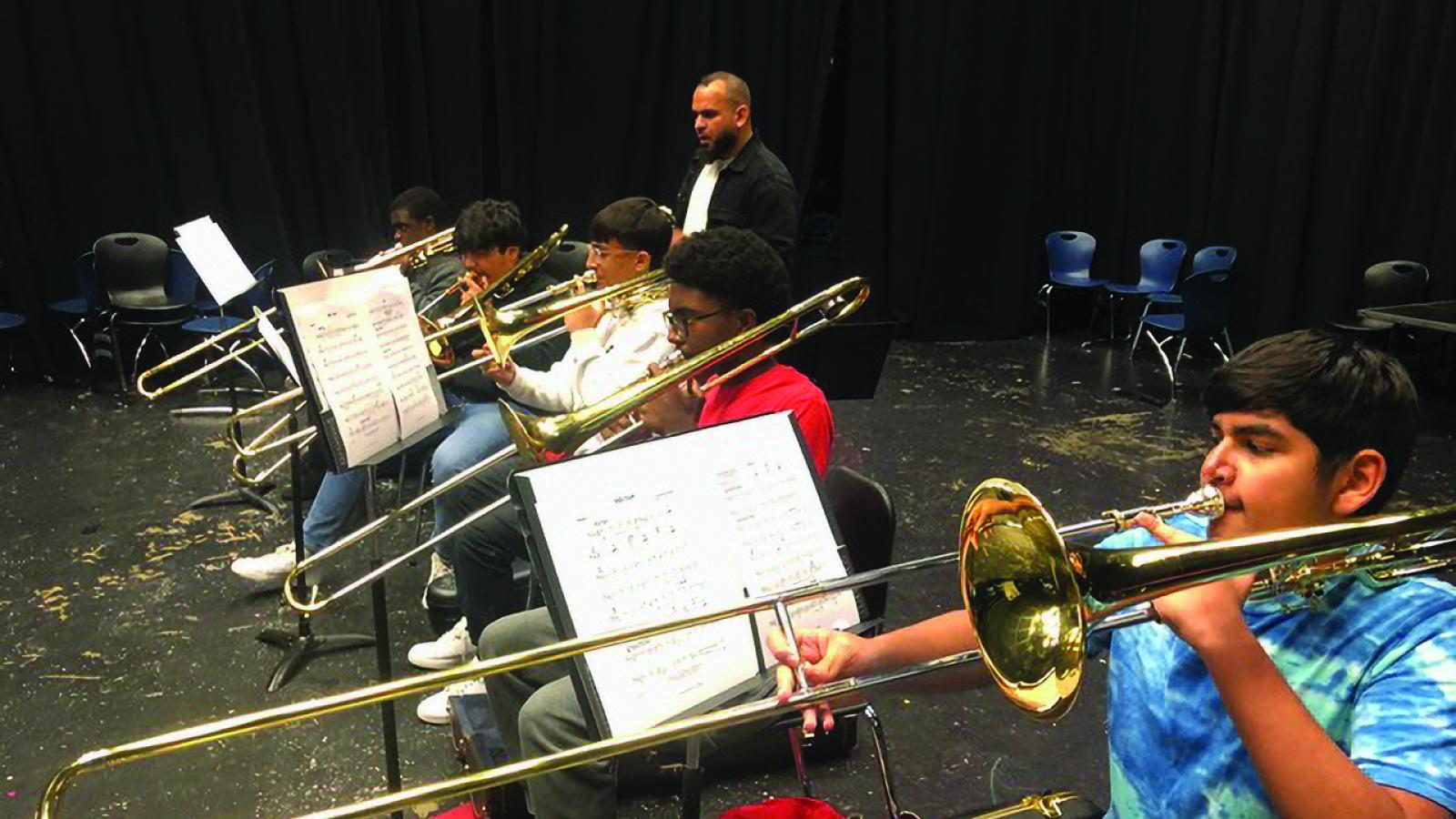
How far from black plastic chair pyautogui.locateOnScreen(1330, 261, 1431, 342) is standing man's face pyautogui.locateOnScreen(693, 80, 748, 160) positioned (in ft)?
12.0

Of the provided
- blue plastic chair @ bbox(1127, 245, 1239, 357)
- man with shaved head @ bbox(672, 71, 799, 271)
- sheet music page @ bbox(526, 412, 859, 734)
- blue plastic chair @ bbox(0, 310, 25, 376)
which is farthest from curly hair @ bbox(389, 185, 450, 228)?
blue plastic chair @ bbox(1127, 245, 1239, 357)

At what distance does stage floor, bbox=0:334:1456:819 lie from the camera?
2684 millimetres

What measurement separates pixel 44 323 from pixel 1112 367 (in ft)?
22.7

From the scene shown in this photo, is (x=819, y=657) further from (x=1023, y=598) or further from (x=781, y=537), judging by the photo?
(x=1023, y=598)

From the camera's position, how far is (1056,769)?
276 cm

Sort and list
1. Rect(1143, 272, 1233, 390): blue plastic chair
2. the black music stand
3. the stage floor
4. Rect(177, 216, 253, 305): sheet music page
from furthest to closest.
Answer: Rect(1143, 272, 1233, 390): blue plastic chair
Rect(177, 216, 253, 305): sheet music page
the black music stand
the stage floor

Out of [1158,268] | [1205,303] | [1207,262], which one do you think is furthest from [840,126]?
[1205,303]

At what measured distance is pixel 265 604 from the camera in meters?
3.62

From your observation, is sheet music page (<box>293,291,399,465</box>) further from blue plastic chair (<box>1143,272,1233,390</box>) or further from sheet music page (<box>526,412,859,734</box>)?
blue plastic chair (<box>1143,272,1233,390</box>)

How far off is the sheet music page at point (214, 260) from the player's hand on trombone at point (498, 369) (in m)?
1.63

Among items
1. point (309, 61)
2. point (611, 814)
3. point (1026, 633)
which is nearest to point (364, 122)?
point (309, 61)

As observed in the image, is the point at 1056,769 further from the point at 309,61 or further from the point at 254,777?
the point at 309,61

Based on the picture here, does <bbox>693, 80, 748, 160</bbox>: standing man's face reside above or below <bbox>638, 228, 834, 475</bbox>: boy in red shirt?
above

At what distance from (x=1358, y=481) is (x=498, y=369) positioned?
2.31 meters
